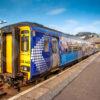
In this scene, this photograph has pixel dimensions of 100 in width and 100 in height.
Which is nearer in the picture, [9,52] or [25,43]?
[25,43]

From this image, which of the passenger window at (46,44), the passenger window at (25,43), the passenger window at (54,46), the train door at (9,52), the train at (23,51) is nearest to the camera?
the train at (23,51)

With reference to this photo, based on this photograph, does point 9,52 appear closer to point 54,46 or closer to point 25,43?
point 25,43

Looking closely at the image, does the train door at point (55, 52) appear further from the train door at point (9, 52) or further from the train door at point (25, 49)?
the train door at point (9, 52)

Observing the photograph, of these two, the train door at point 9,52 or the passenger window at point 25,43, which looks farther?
the train door at point 9,52

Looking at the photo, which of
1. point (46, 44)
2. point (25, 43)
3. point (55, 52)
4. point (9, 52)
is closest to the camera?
point (25, 43)

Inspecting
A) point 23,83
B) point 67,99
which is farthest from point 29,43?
point 67,99

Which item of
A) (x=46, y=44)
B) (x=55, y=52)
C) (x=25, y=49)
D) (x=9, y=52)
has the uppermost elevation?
(x=46, y=44)

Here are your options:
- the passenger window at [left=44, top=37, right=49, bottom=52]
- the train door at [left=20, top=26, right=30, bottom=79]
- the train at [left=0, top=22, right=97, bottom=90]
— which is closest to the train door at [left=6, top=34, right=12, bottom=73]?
the train at [left=0, top=22, right=97, bottom=90]

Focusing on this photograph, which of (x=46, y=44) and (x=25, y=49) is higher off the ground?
(x=46, y=44)

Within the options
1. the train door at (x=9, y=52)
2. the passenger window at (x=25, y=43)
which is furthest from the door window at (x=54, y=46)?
the train door at (x=9, y=52)

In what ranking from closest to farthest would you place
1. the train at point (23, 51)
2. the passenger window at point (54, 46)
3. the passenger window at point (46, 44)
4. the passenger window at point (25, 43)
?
1. the train at point (23, 51)
2. the passenger window at point (25, 43)
3. the passenger window at point (46, 44)
4. the passenger window at point (54, 46)

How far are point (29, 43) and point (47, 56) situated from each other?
6.15 ft

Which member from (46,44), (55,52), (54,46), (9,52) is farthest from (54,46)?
(9,52)

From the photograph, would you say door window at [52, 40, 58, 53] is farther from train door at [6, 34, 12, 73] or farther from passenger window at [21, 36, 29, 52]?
train door at [6, 34, 12, 73]
